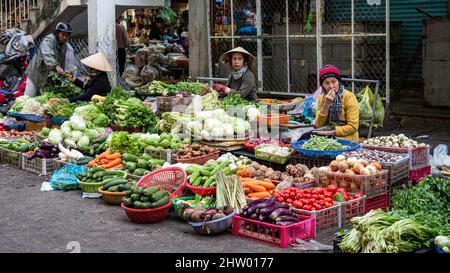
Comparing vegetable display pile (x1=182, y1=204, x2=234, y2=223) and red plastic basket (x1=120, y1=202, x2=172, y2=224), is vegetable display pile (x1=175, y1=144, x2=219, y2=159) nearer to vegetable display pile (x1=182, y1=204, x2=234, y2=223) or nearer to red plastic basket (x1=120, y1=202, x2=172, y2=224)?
red plastic basket (x1=120, y1=202, x2=172, y2=224)

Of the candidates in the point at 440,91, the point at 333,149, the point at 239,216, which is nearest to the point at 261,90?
the point at 440,91

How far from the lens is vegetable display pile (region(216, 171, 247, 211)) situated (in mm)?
7480

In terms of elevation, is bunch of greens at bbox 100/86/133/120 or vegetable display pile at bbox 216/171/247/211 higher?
bunch of greens at bbox 100/86/133/120

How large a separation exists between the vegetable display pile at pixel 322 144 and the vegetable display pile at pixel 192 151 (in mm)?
1415

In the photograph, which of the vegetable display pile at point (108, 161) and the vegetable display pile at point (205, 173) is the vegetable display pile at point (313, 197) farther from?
the vegetable display pile at point (108, 161)

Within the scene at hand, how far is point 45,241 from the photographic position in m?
7.10

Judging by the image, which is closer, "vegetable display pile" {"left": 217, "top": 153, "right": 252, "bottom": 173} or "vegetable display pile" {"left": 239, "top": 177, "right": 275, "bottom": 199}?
"vegetable display pile" {"left": 239, "top": 177, "right": 275, "bottom": 199}

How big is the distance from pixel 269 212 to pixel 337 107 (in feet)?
8.24

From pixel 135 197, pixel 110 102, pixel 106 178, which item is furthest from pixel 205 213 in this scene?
pixel 110 102

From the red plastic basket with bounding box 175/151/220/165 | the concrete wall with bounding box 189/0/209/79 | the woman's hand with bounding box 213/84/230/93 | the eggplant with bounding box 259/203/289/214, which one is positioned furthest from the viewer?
the concrete wall with bounding box 189/0/209/79

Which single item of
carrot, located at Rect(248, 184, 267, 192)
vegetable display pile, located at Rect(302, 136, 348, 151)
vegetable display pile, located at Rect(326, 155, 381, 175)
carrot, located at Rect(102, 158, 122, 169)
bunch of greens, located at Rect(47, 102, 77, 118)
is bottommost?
carrot, located at Rect(248, 184, 267, 192)

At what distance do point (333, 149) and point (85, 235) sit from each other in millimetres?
3001

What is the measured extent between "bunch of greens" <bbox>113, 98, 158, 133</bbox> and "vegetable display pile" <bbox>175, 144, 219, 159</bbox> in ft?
4.89

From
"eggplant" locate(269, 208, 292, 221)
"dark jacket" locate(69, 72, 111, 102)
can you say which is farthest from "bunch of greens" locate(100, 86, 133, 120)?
"eggplant" locate(269, 208, 292, 221)
